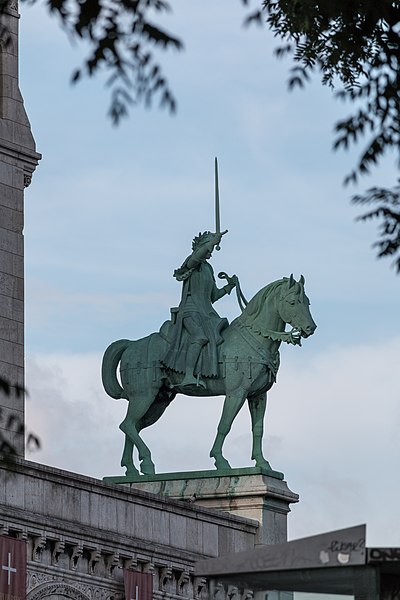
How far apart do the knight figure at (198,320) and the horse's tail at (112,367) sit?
1.16 meters

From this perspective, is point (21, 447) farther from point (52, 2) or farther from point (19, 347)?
point (52, 2)

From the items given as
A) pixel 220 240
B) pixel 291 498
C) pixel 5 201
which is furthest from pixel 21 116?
pixel 291 498

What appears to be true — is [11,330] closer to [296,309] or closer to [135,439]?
[135,439]

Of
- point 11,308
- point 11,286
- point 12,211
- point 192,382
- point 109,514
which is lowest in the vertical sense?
point 109,514

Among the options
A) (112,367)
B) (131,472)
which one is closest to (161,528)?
(131,472)

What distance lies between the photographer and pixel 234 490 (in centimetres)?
4509

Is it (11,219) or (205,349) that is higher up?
(11,219)

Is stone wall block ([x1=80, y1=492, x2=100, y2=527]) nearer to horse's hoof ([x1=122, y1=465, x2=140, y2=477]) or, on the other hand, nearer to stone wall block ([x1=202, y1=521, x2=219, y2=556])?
stone wall block ([x1=202, y1=521, x2=219, y2=556])

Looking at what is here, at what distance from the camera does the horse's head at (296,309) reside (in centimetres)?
4372

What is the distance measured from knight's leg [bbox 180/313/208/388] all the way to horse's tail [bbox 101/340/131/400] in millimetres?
1409

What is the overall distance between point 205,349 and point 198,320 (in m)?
0.59

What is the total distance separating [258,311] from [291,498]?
3.83 m

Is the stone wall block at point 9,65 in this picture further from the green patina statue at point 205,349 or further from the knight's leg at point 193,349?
the knight's leg at point 193,349

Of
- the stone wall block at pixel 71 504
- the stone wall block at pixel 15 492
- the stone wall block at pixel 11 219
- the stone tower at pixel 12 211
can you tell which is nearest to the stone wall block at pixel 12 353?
the stone tower at pixel 12 211
